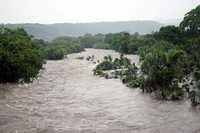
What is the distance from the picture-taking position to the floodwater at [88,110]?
15.9m

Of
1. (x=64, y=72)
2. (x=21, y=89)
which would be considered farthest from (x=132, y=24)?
(x=21, y=89)

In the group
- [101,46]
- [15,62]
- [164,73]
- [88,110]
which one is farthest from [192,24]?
[101,46]

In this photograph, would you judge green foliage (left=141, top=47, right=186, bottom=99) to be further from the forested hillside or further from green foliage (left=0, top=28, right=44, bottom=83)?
the forested hillside

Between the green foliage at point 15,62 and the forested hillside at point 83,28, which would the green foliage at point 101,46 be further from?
the green foliage at point 15,62

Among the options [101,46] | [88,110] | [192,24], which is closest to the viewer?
[88,110]

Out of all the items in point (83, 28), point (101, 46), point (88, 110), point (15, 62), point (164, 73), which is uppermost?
point (164, 73)

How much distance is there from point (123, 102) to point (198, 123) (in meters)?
6.42

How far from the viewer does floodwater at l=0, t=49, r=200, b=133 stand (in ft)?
52.2

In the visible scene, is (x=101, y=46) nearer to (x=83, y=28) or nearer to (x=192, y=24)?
(x=192, y=24)

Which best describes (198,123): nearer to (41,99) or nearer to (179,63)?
(179,63)

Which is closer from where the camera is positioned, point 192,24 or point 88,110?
point 88,110

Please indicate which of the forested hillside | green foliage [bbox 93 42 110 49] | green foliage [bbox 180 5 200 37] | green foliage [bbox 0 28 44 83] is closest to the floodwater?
green foliage [bbox 0 28 44 83]

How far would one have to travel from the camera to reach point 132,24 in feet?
521

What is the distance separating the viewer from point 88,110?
19406 mm
